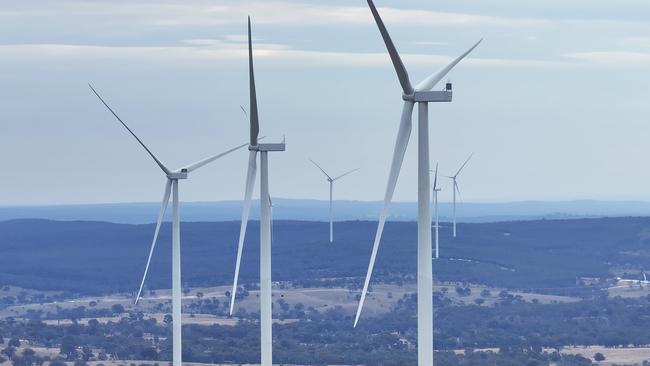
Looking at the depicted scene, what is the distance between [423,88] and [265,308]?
669 inches

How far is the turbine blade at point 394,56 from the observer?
5628 cm

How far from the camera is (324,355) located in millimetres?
160500

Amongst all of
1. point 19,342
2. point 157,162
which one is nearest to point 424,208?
point 157,162

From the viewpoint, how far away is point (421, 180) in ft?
178

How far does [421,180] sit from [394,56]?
171 inches

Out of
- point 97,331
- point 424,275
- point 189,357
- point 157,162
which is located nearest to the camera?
point 424,275

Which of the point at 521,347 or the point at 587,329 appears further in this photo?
the point at 587,329

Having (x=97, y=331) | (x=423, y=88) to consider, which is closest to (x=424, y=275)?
(x=423, y=88)

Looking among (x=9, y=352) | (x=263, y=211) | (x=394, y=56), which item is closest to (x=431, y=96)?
(x=394, y=56)

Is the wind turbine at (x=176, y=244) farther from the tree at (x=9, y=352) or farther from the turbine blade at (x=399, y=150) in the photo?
the tree at (x=9, y=352)

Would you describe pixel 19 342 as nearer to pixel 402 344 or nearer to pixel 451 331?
pixel 402 344

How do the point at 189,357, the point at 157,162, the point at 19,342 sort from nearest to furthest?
the point at 157,162 < the point at 189,357 < the point at 19,342

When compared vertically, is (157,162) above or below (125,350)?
above

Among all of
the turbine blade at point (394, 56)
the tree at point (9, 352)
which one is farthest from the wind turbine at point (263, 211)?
the tree at point (9, 352)
